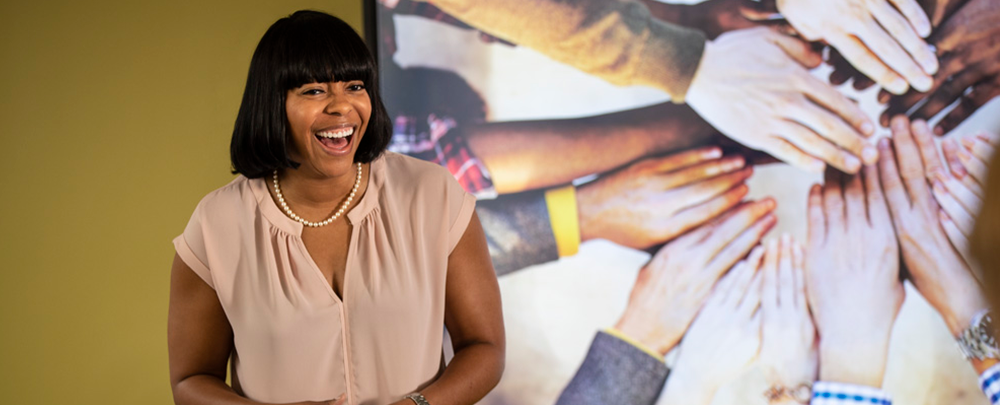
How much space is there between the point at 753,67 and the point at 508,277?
0.94 m

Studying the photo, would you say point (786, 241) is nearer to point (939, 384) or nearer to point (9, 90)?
point (939, 384)

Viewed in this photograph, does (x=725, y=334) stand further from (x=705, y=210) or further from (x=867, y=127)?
(x=867, y=127)

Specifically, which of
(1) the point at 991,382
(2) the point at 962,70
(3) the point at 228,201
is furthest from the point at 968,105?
(3) the point at 228,201

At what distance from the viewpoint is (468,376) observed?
143cm

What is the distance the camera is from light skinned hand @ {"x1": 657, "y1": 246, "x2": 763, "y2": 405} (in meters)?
2.58

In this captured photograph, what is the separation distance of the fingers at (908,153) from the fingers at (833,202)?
0.19 meters

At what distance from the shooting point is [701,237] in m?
2.59

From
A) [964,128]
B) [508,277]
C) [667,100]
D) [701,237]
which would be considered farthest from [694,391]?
[964,128]

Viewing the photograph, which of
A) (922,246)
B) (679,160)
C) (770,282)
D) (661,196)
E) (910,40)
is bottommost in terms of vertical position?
(770,282)

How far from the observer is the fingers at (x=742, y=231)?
2.57m

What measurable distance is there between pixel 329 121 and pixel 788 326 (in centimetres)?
172

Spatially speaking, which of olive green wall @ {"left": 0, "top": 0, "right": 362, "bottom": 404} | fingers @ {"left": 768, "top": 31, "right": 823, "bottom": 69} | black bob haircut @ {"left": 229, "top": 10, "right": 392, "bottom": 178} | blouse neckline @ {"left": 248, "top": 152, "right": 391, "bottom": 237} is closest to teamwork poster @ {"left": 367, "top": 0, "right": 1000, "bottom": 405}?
fingers @ {"left": 768, "top": 31, "right": 823, "bottom": 69}

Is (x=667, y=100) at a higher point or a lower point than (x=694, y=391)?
higher

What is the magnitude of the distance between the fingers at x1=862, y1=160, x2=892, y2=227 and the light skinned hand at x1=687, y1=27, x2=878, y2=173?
0.12 ft
